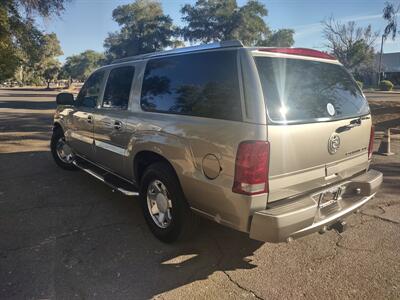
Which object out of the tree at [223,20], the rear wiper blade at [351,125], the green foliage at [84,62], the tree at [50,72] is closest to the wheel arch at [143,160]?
the rear wiper blade at [351,125]

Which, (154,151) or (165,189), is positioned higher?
(154,151)

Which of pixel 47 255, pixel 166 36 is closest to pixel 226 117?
pixel 47 255

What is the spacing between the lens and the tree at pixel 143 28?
48906mm

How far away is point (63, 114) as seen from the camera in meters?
6.46

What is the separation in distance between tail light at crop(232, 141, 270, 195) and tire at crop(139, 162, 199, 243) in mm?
896

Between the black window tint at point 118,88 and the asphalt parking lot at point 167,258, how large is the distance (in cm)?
142

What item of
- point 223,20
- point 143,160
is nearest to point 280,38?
point 223,20

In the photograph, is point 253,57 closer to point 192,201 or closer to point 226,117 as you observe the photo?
point 226,117

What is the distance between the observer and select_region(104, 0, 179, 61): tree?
48.9 meters

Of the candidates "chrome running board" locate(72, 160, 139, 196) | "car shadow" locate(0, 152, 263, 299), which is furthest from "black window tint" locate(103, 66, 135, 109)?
"car shadow" locate(0, 152, 263, 299)

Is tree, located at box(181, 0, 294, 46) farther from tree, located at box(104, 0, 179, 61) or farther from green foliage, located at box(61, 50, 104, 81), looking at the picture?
green foliage, located at box(61, 50, 104, 81)

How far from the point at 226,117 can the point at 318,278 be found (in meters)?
1.66

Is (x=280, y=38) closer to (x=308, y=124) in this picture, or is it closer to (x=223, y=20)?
(x=223, y=20)

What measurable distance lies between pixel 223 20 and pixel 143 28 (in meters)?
11.5
